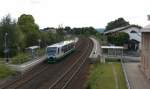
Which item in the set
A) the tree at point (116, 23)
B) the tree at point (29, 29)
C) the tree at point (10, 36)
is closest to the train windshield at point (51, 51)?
the tree at point (10, 36)

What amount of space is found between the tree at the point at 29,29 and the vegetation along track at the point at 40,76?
1911 cm

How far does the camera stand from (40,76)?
3703 centimetres

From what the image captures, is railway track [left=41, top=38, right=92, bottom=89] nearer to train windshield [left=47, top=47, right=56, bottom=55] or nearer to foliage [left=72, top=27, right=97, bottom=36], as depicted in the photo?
train windshield [left=47, top=47, right=56, bottom=55]

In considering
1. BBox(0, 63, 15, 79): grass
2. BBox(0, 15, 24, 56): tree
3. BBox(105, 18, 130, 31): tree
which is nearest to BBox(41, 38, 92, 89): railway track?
BBox(0, 63, 15, 79): grass

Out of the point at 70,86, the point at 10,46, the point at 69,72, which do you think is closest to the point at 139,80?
the point at 70,86

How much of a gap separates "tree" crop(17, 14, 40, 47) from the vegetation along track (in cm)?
1911

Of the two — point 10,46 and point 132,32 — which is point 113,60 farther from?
point 132,32

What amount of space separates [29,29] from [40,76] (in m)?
36.0

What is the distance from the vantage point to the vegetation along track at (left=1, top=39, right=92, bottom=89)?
31175 millimetres

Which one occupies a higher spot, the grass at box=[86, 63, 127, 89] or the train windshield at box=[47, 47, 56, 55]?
the train windshield at box=[47, 47, 56, 55]

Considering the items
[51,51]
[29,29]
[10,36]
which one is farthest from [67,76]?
[29,29]

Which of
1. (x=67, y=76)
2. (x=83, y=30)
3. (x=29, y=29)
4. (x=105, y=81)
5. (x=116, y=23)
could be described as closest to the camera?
(x=105, y=81)

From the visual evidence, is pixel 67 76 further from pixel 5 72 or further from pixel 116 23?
pixel 116 23

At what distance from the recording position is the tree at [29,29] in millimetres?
66688
